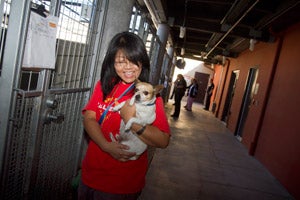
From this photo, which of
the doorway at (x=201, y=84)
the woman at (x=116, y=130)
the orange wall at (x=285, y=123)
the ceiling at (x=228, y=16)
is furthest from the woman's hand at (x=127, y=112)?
the doorway at (x=201, y=84)

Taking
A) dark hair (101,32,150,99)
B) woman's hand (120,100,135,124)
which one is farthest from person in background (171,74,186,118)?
woman's hand (120,100,135,124)

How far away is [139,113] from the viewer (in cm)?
166

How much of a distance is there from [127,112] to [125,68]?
0.30 metres

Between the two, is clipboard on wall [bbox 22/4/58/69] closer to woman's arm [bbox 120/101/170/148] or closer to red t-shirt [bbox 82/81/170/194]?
red t-shirt [bbox 82/81/170/194]

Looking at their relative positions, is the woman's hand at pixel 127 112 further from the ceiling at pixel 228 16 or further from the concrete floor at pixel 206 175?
the ceiling at pixel 228 16

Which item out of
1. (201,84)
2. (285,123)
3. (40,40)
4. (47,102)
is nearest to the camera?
(40,40)

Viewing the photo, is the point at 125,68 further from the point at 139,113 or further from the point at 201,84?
the point at 201,84

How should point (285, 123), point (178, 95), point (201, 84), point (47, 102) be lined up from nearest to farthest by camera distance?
1. point (47, 102)
2. point (285, 123)
3. point (178, 95)
4. point (201, 84)

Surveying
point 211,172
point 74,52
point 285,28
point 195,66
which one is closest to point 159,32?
point 285,28

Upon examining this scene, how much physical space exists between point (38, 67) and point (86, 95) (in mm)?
1120

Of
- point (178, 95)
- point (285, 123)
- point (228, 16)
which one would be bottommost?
point (178, 95)

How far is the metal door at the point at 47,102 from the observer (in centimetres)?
148

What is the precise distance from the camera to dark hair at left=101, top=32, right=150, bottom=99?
1.66 meters

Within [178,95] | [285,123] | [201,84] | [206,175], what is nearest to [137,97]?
[206,175]
